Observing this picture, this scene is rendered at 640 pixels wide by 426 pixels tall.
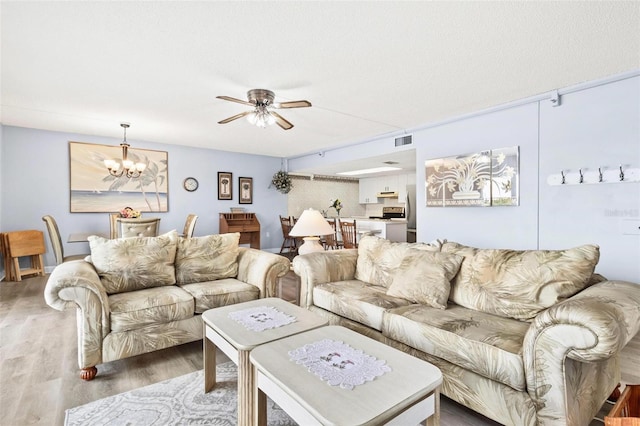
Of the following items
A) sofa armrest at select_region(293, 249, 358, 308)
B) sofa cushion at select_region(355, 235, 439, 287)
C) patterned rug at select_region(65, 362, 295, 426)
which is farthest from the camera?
sofa armrest at select_region(293, 249, 358, 308)

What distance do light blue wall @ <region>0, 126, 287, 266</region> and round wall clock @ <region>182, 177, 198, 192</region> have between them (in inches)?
3.3

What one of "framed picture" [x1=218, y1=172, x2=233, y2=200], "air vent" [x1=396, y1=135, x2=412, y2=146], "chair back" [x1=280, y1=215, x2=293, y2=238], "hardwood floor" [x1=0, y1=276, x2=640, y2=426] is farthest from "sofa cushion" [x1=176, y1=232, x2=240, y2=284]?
"chair back" [x1=280, y1=215, x2=293, y2=238]

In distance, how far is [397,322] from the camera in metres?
2.01

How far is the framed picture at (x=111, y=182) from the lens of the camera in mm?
5234

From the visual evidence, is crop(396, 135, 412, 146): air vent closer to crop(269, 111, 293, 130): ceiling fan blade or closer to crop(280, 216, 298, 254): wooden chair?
crop(269, 111, 293, 130): ceiling fan blade

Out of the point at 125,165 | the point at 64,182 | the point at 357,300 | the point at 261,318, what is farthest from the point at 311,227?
the point at 64,182

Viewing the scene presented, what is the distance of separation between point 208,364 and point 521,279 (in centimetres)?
203

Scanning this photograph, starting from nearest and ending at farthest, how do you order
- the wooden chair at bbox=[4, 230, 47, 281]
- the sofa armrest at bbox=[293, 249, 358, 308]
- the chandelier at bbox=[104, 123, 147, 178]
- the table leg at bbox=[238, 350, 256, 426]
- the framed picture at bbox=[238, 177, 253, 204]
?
1. the table leg at bbox=[238, 350, 256, 426]
2. the sofa armrest at bbox=[293, 249, 358, 308]
3. the wooden chair at bbox=[4, 230, 47, 281]
4. the chandelier at bbox=[104, 123, 147, 178]
5. the framed picture at bbox=[238, 177, 253, 204]

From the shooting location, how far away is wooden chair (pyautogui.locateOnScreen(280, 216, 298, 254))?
→ 7113mm

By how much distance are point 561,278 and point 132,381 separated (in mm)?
2769

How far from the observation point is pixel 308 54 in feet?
8.02

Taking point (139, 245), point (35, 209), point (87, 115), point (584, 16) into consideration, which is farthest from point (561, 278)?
point (35, 209)

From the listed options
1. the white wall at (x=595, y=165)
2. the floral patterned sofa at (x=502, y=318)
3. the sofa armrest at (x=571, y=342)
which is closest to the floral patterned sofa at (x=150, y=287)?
the floral patterned sofa at (x=502, y=318)

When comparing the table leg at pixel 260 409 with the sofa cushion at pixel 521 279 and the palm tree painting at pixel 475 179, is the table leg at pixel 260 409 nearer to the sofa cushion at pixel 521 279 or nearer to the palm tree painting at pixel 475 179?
the sofa cushion at pixel 521 279
